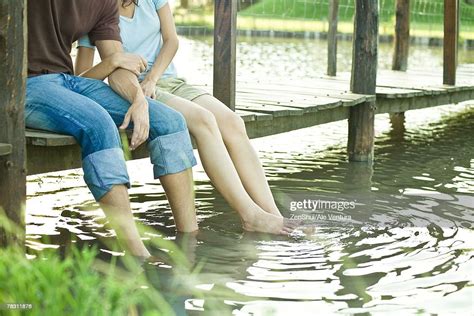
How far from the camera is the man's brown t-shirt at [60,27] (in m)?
4.69

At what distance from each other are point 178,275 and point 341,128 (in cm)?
569

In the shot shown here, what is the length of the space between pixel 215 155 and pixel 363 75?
3.05m

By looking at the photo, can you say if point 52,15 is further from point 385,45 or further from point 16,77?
point 385,45

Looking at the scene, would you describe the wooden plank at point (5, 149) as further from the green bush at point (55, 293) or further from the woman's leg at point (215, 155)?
the green bush at point (55, 293)

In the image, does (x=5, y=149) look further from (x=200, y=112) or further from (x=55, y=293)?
(x=55, y=293)

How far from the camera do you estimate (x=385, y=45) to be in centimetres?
2339

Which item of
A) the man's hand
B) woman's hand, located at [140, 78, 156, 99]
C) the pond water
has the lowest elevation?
the pond water

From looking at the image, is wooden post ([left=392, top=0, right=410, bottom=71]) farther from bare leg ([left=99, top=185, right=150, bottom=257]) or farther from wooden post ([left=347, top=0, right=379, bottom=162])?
bare leg ([left=99, top=185, right=150, bottom=257])

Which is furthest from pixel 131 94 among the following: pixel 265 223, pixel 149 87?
pixel 265 223

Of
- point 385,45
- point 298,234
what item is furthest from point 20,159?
point 385,45

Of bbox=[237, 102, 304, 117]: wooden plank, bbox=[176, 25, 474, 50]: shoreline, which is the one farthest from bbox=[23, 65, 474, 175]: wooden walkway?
bbox=[176, 25, 474, 50]: shoreline

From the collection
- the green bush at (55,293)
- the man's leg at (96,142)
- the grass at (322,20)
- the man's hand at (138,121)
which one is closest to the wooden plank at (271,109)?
the man's hand at (138,121)

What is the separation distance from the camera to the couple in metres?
4.53

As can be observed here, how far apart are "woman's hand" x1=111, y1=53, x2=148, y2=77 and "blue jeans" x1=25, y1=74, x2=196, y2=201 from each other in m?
0.12
